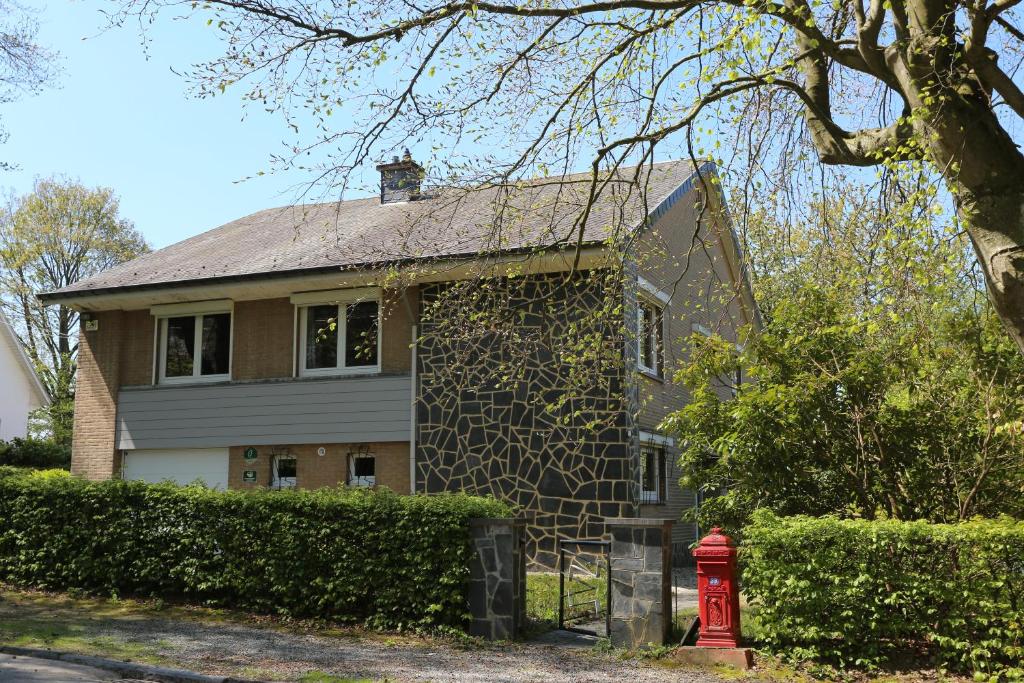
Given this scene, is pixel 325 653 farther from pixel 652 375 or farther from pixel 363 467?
pixel 652 375

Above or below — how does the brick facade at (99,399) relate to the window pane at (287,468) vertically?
above

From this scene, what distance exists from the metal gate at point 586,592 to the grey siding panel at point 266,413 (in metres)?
3.91

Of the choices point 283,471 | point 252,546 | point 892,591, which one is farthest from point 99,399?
point 892,591

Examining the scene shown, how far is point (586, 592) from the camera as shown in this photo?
12250 millimetres

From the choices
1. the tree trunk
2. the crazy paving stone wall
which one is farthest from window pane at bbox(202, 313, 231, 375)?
the tree trunk

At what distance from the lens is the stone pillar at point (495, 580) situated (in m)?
9.82

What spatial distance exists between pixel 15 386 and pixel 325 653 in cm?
2914

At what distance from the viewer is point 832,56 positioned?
323 inches

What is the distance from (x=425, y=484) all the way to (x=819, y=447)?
313 inches

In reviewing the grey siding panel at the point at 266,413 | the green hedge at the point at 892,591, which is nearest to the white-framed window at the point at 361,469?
the grey siding panel at the point at 266,413

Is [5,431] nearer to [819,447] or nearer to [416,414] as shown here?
[416,414]

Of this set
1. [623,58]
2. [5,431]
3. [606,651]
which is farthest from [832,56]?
[5,431]

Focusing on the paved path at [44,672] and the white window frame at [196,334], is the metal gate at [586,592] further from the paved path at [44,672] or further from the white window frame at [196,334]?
the white window frame at [196,334]

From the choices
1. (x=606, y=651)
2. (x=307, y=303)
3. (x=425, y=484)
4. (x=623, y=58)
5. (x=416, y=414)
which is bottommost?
(x=606, y=651)
